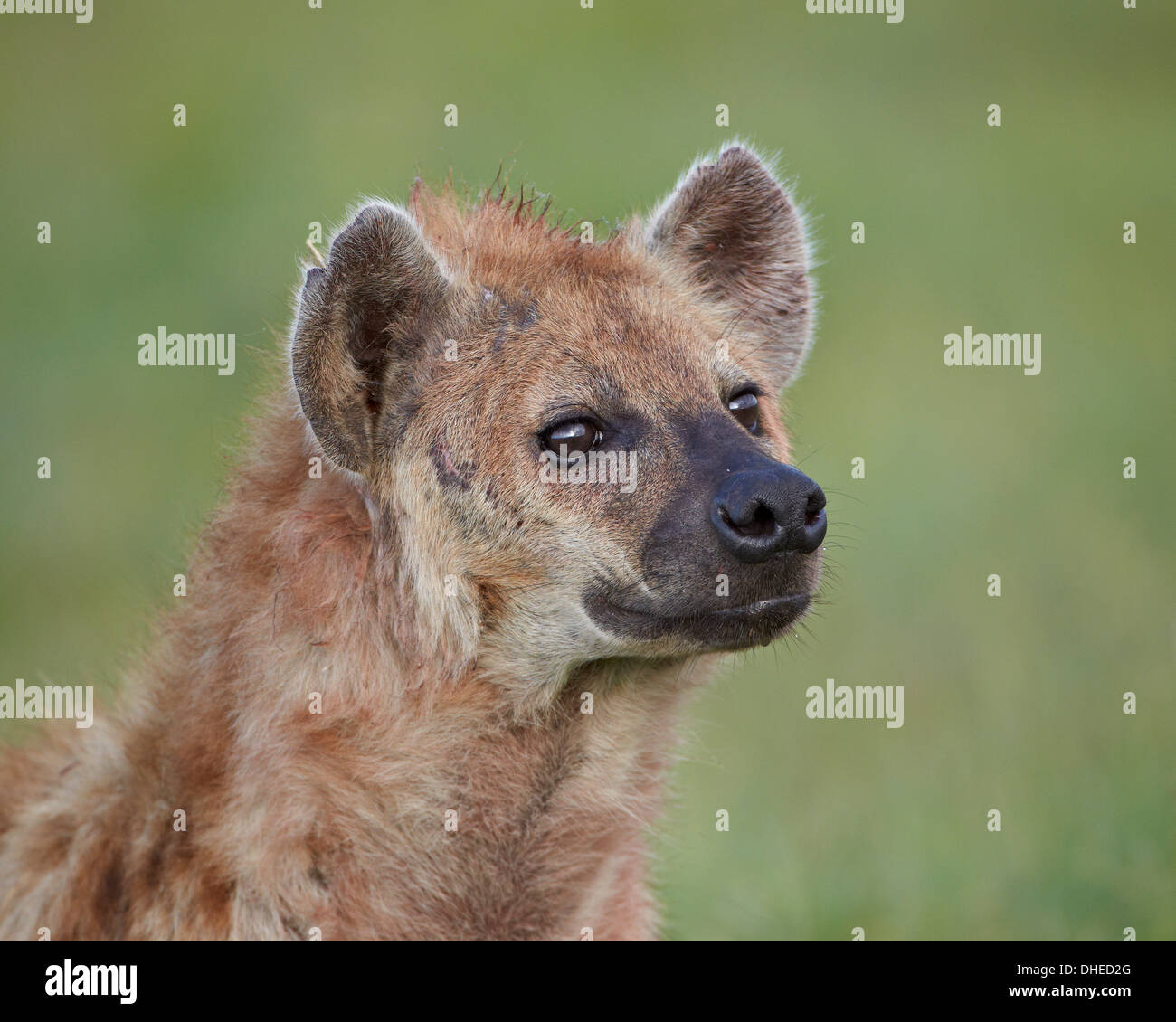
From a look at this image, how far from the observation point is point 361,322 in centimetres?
479

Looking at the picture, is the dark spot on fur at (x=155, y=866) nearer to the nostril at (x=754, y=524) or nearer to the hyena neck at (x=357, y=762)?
the hyena neck at (x=357, y=762)

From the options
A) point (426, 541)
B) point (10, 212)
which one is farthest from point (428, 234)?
point (10, 212)

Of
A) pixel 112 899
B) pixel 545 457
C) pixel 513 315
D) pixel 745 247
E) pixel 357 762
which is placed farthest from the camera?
pixel 745 247

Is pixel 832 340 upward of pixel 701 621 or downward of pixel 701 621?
upward

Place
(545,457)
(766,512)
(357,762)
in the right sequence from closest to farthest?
(766,512), (357,762), (545,457)

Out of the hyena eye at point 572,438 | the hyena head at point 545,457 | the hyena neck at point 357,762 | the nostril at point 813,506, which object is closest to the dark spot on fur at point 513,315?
the hyena head at point 545,457

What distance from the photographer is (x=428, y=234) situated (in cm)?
523

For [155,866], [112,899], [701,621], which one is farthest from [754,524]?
[112,899]

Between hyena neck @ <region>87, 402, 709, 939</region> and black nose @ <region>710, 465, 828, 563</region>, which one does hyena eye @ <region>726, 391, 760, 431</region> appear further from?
hyena neck @ <region>87, 402, 709, 939</region>

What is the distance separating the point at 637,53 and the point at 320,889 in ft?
51.3

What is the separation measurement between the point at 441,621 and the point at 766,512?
38.8 inches

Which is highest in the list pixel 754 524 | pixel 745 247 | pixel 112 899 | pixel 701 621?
pixel 745 247

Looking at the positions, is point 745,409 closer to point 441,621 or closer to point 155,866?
point 441,621

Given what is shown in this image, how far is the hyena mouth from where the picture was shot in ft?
15.0
